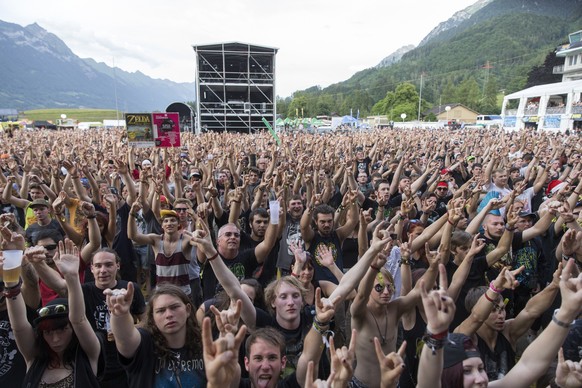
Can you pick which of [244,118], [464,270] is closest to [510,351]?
[464,270]

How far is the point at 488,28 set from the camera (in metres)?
152

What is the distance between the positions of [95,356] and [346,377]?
5.18ft

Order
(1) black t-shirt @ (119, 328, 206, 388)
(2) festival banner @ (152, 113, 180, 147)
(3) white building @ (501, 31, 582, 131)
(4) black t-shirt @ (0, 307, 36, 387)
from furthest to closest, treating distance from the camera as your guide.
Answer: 1. (3) white building @ (501, 31, 582, 131)
2. (2) festival banner @ (152, 113, 180, 147)
3. (4) black t-shirt @ (0, 307, 36, 387)
4. (1) black t-shirt @ (119, 328, 206, 388)

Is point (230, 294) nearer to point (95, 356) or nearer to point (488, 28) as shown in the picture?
point (95, 356)

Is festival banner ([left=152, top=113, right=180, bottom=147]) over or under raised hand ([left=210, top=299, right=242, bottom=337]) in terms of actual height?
over

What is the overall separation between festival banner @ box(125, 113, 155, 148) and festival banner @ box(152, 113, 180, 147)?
125 millimetres

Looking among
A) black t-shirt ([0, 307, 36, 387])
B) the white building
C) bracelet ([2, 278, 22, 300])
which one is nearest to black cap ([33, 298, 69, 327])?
bracelet ([2, 278, 22, 300])

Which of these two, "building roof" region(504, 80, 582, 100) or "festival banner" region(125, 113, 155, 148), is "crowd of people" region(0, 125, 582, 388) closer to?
"festival banner" region(125, 113, 155, 148)

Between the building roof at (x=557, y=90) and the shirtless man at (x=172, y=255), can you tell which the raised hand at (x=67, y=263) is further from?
the building roof at (x=557, y=90)

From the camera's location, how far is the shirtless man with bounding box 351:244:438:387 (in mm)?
2570

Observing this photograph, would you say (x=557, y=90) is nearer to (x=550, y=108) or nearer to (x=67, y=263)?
(x=550, y=108)

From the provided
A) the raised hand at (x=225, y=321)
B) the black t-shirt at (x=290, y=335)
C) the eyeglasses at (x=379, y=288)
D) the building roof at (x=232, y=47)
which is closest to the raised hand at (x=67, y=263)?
the raised hand at (x=225, y=321)

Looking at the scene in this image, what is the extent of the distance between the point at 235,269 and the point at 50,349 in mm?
1637

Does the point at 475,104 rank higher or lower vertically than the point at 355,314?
higher
